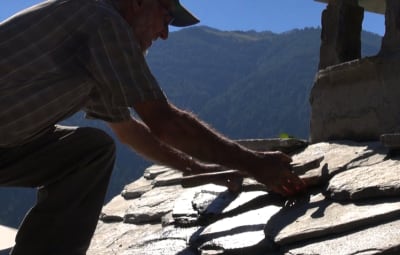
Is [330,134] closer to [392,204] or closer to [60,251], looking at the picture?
[392,204]

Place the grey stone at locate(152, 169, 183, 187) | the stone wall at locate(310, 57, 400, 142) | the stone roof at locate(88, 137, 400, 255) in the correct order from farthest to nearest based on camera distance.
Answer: the grey stone at locate(152, 169, 183, 187) < the stone wall at locate(310, 57, 400, 142) < the stone roof at locate(88, 137, 400, 255)

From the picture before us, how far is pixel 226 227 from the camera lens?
3.19 metres

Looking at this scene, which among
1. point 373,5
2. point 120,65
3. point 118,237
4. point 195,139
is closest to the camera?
point 120,65

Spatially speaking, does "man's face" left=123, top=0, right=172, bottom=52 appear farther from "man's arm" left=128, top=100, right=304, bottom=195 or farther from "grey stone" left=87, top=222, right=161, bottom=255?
"grey stone" left=87, top=222, right=161, bottom=255

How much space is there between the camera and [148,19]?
2.69m

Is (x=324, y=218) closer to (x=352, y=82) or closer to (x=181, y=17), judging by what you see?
(x=181, y=17)

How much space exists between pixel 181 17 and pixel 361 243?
1251mm

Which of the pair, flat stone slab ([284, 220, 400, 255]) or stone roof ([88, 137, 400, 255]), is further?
stone roof ([88, 137, 400, 255])

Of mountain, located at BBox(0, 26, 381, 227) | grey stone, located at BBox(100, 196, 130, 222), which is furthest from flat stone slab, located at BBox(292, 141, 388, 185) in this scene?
mountain, located at BBox(0, 26, 381, 227)

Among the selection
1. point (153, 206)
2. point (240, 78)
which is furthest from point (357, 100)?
point (240, 78)

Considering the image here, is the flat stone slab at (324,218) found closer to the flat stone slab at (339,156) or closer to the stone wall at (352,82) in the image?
the flat stone slab at (339,156)

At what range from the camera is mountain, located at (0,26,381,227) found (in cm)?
11338

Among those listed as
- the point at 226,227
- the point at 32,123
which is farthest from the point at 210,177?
the point at 32,123

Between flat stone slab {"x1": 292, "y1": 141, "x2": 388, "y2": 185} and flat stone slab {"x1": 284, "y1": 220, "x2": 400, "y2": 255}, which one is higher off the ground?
flat stone slab {"x1": 292, "y1": 141, "x2": 388, "y2": 185}
